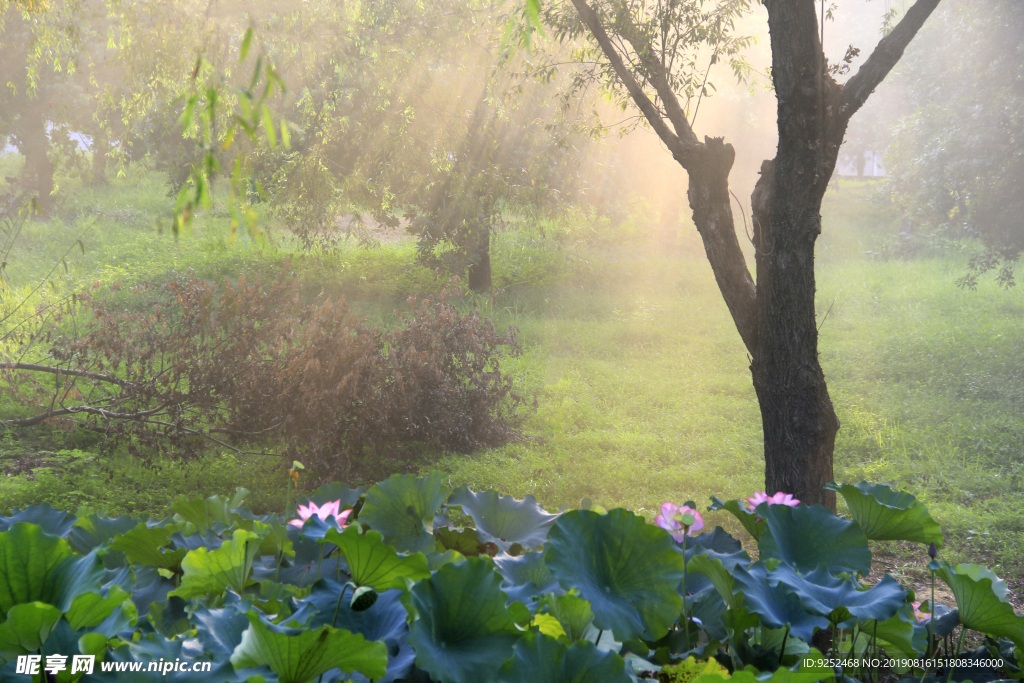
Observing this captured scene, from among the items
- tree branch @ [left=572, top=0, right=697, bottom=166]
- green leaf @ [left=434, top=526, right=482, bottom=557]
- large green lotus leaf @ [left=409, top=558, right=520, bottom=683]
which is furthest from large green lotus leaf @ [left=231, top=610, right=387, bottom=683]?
tree branch @ [left=572, top=0, right=697, bottom=166]

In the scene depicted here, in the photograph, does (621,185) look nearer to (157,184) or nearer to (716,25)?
(716,25)

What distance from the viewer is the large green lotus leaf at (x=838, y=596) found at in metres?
1.12

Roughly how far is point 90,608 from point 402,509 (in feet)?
2.08

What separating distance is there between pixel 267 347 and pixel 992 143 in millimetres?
11298

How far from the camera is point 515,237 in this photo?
46.8ft

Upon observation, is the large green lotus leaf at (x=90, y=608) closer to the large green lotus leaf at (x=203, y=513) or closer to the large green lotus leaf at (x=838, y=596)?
the large green lotus leaf at (x=203, y=513)

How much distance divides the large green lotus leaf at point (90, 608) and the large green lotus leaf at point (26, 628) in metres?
0.03

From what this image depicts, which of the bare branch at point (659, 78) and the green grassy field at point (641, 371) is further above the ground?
the bare branch at point (659, 78)

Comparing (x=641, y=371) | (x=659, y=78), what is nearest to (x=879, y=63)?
(x=659, y=78)

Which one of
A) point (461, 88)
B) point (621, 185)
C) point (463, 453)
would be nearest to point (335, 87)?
point (461, 88)

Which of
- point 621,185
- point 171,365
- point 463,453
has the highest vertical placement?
point 621,185

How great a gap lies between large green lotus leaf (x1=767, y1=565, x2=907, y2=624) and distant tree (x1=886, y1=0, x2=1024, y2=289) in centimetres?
1131

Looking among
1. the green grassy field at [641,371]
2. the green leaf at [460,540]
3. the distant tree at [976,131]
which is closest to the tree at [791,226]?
the green grassy field at [641,371]

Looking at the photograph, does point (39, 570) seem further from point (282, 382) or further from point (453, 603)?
point (282, 382)
